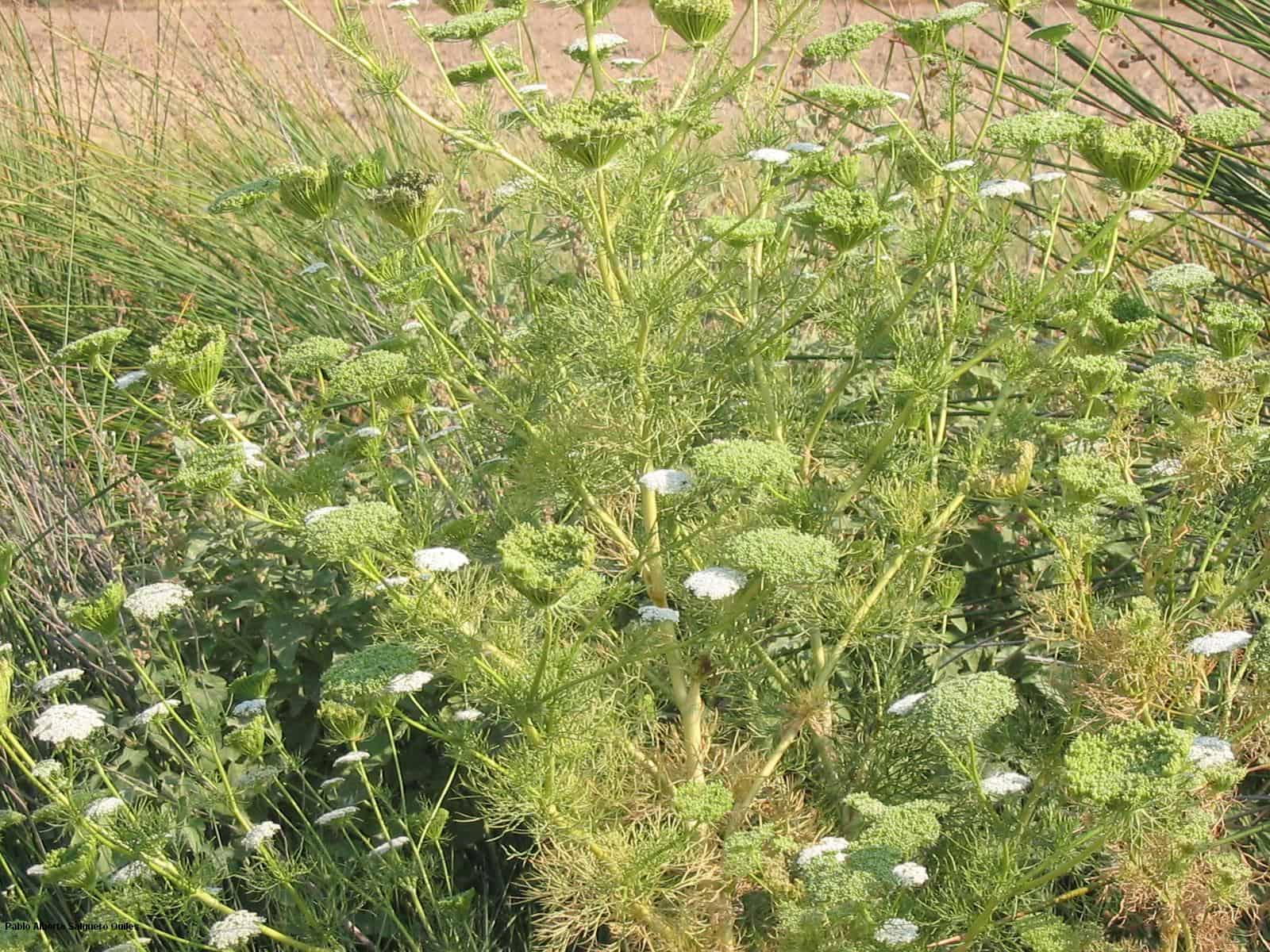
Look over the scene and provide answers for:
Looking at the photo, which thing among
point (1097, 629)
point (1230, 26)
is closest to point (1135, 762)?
point (1097, 629)

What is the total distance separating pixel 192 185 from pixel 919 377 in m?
3.53

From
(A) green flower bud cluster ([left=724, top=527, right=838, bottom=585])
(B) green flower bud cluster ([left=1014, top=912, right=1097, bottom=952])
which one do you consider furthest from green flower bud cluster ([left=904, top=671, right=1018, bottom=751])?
(B) green flower bud cluster ([left=1014, top=912, right=1097, bottom=952])

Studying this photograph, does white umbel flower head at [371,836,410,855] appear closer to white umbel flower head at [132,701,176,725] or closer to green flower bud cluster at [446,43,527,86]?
white umbel flower head at [132,701,176,725]

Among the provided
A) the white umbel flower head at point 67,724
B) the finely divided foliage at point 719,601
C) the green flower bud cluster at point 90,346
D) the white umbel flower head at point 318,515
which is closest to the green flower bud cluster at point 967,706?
the finely divided foliage at point 719,601

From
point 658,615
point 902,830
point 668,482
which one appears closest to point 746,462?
point 668,482

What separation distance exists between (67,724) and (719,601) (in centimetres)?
107

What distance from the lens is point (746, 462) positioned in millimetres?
1845

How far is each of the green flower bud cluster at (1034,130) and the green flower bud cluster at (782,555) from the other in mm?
675

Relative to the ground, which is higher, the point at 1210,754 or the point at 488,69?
the point at 488,69

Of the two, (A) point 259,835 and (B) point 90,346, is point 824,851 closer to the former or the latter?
(A) point 259,835

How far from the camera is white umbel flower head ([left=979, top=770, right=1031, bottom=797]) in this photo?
1.85 meters

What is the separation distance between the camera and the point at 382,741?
270 cm

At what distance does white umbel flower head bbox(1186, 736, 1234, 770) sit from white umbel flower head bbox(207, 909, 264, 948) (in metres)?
1.37

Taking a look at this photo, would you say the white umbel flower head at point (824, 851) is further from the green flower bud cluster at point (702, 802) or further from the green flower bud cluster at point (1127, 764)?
the green flower bud cluster at point (1127, 764)
